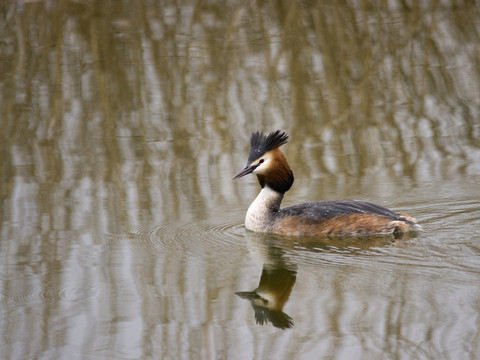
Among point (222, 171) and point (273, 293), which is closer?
point (273, 293)

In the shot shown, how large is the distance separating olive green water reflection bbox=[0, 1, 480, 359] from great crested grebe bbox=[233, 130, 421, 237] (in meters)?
0.17

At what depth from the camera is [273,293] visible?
6230 millimetres

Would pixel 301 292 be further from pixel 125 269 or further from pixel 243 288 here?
pixel 125 269

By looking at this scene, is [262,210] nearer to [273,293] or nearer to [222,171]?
[222,171]

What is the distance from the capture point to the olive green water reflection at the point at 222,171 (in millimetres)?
5539

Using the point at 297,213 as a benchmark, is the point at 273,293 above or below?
below

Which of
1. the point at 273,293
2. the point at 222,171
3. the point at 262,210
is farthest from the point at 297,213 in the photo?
the point at 222,171

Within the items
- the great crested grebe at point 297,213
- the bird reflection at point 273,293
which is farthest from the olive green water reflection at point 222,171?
the great crested grebe at point 297,213

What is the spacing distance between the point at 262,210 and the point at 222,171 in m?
1.44

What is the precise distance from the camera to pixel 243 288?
628 cm

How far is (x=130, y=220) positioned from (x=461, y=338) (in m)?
3.58

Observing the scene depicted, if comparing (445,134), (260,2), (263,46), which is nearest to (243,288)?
(445,134)

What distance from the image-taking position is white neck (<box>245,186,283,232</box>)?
766 cm

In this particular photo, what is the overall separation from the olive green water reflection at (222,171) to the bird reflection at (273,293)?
4 cm
